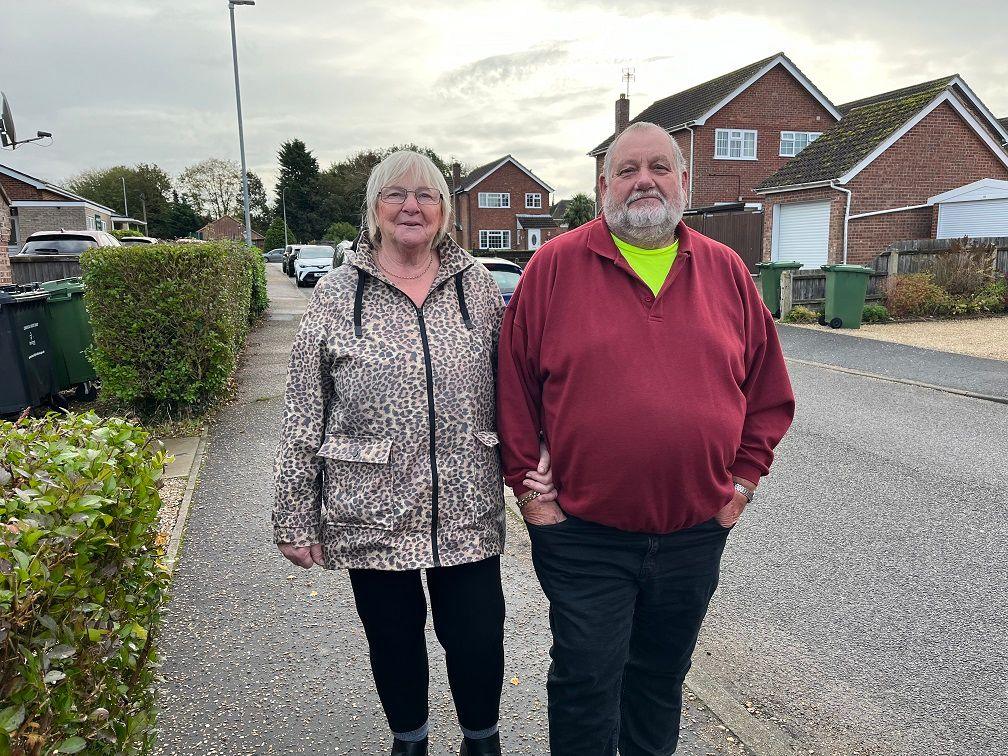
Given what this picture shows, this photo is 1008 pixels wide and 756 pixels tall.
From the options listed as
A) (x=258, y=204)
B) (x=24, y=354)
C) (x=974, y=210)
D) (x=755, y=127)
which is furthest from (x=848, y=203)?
(x=258, y=204)

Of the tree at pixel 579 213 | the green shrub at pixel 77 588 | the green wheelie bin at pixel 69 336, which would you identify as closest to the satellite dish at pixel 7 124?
the green wheelie bin at pixel 69 336

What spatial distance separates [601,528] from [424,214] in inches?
44.3

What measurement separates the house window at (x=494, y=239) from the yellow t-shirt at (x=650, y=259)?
5889 cm

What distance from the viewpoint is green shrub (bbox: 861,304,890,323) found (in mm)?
16094

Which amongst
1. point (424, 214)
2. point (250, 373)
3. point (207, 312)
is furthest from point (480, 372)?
point (250, 373)

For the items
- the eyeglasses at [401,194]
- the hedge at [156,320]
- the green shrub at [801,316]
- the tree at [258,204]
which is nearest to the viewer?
the eyeglasses at [401,194]

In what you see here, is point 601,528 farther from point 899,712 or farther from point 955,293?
point 955,293

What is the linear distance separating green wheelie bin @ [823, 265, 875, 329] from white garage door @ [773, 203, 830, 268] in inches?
265

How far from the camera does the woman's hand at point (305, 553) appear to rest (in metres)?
2.41

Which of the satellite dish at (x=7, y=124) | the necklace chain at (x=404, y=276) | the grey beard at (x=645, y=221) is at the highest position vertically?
the satellite dish at (x=7, y=124)

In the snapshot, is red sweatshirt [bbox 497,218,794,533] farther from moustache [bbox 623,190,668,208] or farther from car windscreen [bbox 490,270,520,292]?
car windscreen [bbox 490,270,520,292]

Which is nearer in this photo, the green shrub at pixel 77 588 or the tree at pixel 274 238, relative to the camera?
the green shrub at pixel 77 588

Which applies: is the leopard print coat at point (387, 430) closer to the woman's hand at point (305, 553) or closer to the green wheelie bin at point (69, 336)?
the woman's hand at point (305, 553)

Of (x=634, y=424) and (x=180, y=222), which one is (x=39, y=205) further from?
(x=634, y=424)
